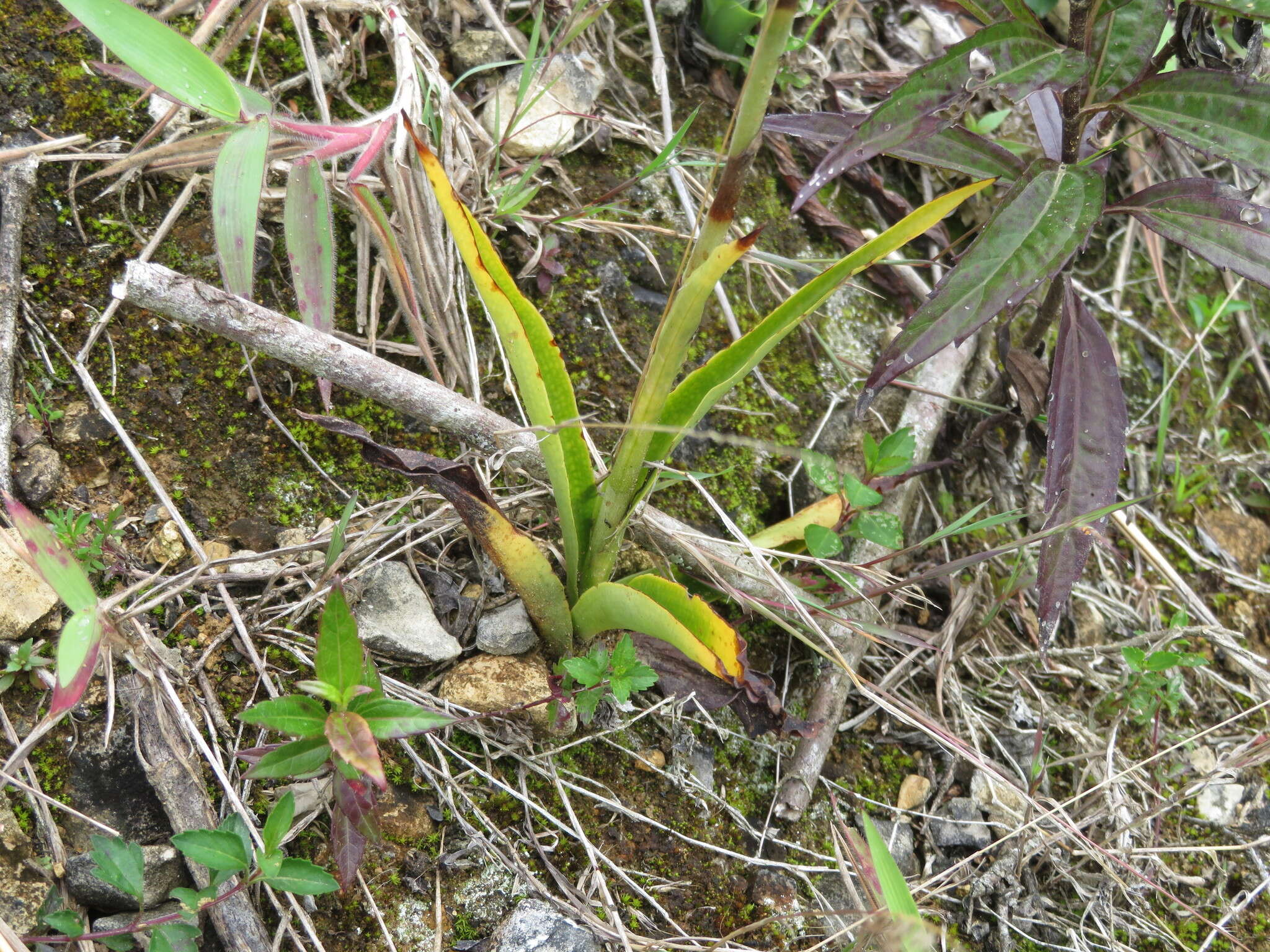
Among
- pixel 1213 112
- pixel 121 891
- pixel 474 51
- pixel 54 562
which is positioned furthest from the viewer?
pixel 474 51

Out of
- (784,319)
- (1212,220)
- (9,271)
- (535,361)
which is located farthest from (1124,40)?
(9,271)

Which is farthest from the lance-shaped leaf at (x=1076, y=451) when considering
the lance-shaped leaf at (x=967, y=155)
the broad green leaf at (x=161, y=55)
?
the broad green leaf at (x=161, y=55)

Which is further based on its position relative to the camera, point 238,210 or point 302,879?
point 238,210

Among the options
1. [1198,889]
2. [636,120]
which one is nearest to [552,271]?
[636,120]

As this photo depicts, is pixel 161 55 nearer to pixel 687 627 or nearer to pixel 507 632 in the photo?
pixel 507 632

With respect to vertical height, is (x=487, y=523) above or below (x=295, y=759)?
above

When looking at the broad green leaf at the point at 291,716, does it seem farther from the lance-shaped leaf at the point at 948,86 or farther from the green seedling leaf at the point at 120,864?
the lance-shaped leaf at the point at 948,86

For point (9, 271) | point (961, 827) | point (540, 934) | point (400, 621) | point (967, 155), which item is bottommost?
point (961, 827)

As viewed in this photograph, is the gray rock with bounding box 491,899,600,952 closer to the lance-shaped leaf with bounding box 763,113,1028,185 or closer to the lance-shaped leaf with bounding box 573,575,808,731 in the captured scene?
the lance-shaped leaf with bounding box 573,575,808,731
